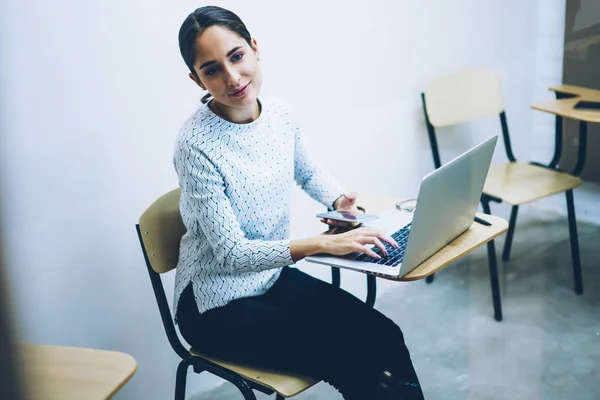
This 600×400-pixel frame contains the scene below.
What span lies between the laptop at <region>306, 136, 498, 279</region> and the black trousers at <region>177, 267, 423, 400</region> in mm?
167

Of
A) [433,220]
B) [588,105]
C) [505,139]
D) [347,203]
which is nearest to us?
[433,220]

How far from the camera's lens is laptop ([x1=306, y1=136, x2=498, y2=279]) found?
4.19ft

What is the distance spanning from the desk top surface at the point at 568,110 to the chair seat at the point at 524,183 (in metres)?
0.27

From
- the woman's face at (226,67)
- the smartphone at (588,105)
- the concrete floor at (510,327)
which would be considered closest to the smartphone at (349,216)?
the woman's face at (226,67)

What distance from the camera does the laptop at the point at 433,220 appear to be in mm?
1278

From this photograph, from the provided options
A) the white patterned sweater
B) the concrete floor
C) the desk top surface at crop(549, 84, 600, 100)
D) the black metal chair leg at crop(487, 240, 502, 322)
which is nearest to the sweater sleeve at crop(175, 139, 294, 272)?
the white patterned sweater

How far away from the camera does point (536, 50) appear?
3455 mm

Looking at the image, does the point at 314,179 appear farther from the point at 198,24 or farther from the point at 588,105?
the point at 588,105

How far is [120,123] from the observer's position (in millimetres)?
1753

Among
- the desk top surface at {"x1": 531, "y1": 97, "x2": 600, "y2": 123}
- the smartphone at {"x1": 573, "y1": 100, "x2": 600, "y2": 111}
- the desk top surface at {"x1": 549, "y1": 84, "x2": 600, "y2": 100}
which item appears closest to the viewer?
the desk top surface at {"x1": 531, "y1": 97, "x2": 600, "y2": 123}

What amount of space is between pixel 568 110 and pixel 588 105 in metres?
0.09

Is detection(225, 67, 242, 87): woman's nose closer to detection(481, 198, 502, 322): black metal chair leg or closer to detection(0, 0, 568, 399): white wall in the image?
detection(0, 0, 568, 399): white wall

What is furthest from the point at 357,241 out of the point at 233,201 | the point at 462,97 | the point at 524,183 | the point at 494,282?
the point at 462,97

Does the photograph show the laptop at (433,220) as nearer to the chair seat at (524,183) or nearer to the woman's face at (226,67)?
the woman's face at (226,67)
